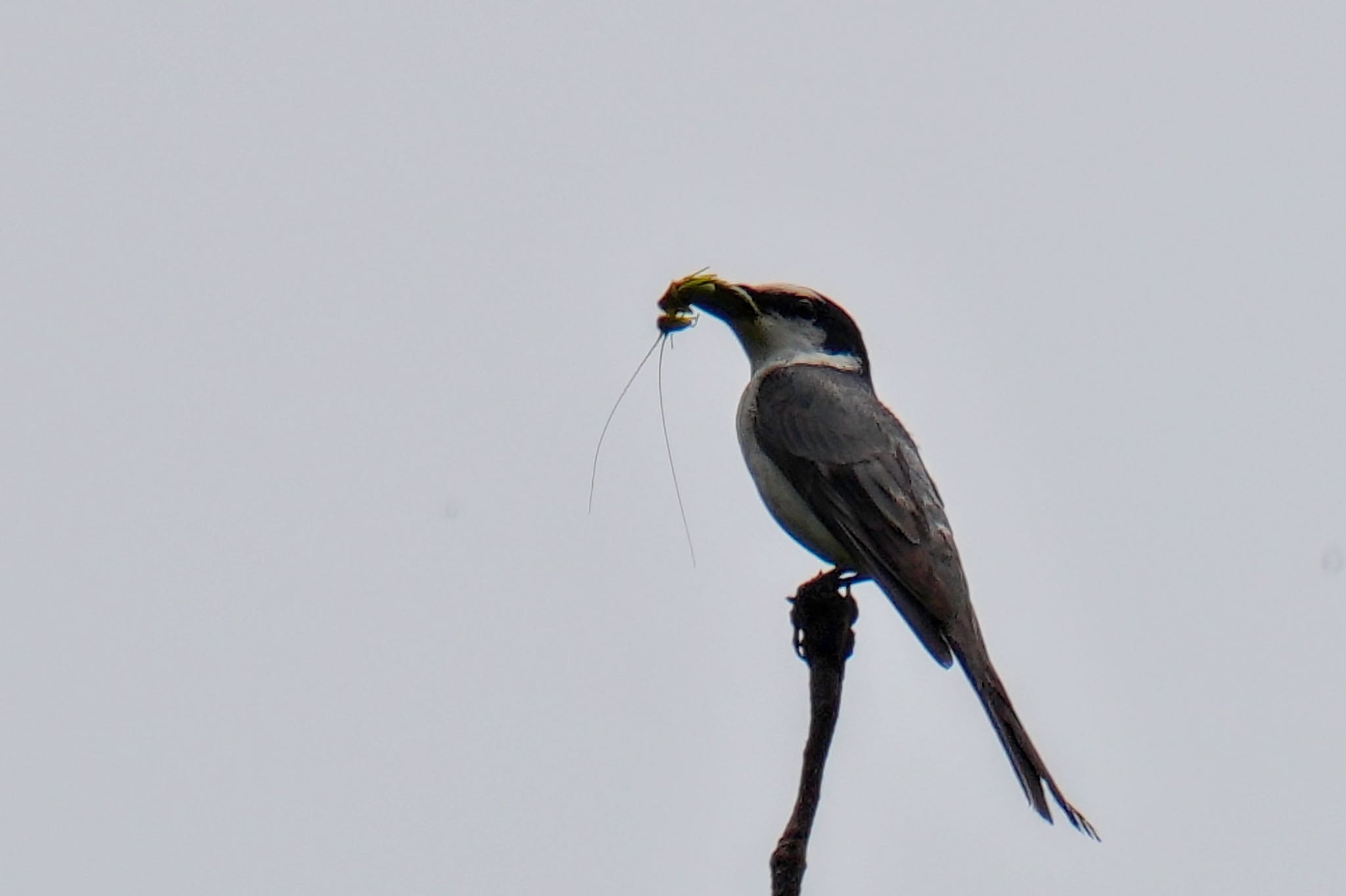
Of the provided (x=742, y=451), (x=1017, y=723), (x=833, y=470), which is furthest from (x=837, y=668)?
(x=742, y=451)

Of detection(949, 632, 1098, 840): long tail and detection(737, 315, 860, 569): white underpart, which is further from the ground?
detection(737, 315, 860, 569): white underpart

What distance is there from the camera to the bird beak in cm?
855

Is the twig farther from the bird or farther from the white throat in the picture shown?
the white throat

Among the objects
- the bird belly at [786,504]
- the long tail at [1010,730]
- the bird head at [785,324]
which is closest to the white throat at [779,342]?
the bird head at [785,324]

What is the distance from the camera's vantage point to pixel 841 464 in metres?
8.12

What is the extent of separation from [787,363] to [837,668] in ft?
14.0

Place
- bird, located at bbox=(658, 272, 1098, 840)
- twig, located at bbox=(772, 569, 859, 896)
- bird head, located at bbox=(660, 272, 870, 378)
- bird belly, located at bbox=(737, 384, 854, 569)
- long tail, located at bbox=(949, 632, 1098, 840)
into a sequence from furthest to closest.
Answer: bird head, located at bbox=(660, 272, 870, 378) < bird belly, located at bbox=(737, 384, 854, 569) < bird, located at bbox=(658, 272, 1098, 840) < long tail, located at bbox=(949, 632, 1098, 840) < twig, located at bbox=(772, 569, 859, 896)

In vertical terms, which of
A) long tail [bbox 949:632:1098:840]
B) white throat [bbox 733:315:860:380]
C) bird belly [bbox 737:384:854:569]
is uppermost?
white throat [bbox 733:315:860:380]

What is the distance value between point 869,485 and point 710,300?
131 centimetres

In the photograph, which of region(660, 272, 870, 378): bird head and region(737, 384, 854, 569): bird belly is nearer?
region(737, 384, 854, 569): bird belly

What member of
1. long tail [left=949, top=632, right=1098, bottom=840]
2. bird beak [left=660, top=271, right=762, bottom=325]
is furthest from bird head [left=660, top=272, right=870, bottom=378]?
long tail [left=949, top=632, right=1098, bottom=840]

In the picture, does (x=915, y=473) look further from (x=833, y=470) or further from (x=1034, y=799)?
(x=1034, y=799)

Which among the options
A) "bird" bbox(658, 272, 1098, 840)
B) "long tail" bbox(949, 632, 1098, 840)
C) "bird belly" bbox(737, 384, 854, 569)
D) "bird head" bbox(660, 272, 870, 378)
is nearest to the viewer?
"long tail" bbox(949, 632, 1098, 840)

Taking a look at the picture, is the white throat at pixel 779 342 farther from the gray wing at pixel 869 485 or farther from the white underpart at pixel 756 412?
the gray wing at pixel 869 485
